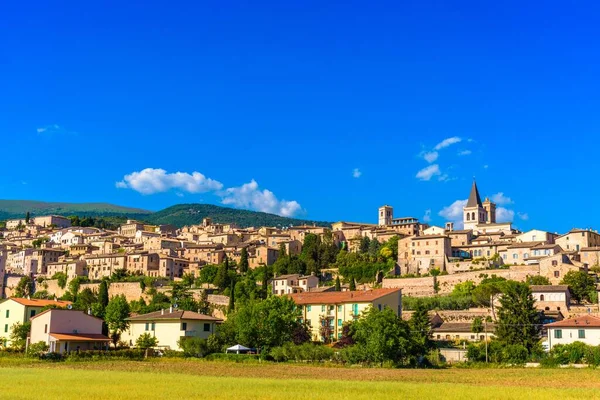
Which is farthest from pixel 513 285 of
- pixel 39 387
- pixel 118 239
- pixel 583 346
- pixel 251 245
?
pixel 118 239

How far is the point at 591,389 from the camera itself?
34312 mm

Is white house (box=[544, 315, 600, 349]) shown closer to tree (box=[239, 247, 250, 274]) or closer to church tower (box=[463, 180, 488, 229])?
tree (box=[239, 247, 250, 274])

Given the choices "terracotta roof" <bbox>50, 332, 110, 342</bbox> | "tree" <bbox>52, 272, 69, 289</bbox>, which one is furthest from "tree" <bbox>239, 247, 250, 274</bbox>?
"terracotta roof" <bbox>50, 332, 110, 342</bbox>

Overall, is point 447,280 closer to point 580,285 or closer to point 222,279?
point 580,285

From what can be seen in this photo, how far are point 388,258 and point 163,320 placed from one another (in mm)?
50176

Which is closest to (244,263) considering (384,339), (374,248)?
(374,248)

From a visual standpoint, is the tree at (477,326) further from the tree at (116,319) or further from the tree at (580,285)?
the tree at (116,319)

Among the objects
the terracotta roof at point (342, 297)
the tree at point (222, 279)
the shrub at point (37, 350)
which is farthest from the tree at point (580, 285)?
the shrub at point (37, 350)

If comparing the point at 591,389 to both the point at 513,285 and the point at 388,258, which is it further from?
the point at 388,258

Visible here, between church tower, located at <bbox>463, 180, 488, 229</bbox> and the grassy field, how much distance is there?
114 m

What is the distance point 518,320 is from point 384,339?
20460 mm

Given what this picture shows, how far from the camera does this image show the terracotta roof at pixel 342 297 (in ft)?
228

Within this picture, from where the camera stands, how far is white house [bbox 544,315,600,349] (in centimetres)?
6053

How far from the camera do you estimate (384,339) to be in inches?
2019
